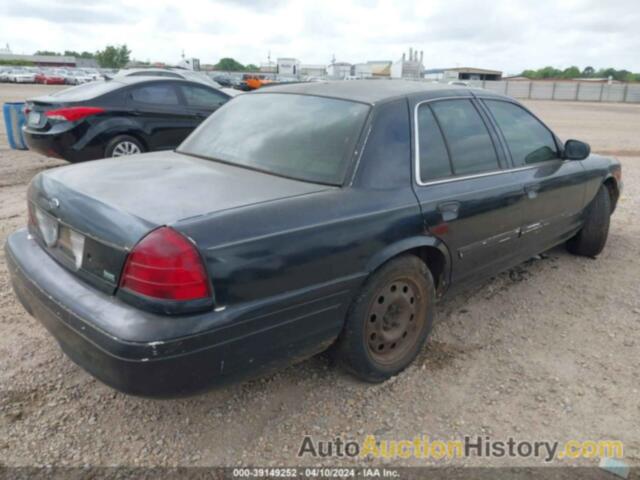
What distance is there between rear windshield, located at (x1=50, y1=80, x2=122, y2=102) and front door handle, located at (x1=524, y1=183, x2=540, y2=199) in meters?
5.91

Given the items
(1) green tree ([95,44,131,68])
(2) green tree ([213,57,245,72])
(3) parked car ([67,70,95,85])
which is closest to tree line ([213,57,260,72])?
(2) green tree ([213,57,245,72])

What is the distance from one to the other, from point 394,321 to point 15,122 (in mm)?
8573

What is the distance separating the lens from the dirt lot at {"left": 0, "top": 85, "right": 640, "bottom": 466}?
2459 millimetres

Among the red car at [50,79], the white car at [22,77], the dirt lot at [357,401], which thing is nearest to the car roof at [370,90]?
the dirt lot at [357,401]

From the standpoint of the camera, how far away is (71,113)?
6.98 metres

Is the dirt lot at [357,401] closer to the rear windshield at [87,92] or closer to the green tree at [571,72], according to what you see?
the rear windshield at [87,92]

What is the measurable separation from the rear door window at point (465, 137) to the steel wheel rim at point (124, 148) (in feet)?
17.1

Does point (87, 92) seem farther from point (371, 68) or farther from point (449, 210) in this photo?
point (371, 68)

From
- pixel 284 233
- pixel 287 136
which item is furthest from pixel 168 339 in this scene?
pixel 287 136

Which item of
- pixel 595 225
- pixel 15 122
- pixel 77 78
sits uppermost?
pixel 77 78

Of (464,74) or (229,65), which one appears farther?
(229,65)

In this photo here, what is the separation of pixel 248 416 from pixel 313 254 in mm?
938

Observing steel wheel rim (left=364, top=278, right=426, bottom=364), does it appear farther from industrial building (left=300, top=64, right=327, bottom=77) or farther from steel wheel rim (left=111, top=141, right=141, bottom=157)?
industrial building (left=300, top=64, right=327, bottom=77)

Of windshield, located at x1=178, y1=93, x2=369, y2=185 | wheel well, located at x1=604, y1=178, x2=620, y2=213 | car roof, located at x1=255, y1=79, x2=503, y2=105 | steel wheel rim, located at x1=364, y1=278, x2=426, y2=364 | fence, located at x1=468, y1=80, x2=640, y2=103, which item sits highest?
fence, located at x1=468, y1=80, x2=640, y2=103
